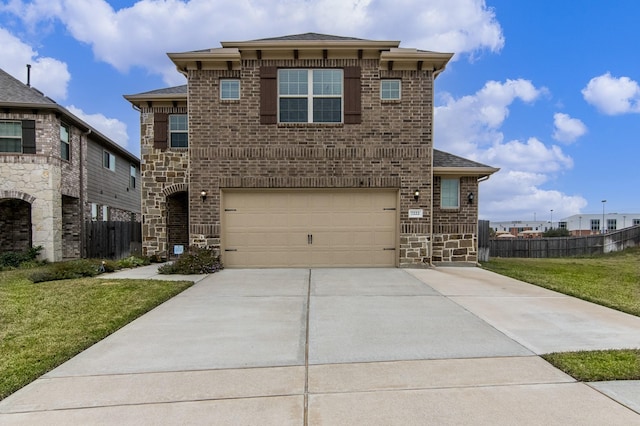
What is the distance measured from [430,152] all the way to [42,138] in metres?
12.5

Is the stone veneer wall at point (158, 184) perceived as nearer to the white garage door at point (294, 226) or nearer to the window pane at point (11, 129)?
the white garage door at point (294, 226)

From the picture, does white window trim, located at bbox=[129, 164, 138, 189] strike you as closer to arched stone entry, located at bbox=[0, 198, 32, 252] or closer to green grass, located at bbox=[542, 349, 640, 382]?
arched stone entry, located at bbox=[0, 198, 32, 252]

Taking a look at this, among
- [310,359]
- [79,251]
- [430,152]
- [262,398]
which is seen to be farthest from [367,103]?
[79,251]

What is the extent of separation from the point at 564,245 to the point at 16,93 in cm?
2428

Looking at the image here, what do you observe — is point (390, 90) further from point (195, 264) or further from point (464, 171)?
point (195, 264)

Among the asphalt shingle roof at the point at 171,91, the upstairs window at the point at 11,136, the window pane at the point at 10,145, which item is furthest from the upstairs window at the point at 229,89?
the window pane at the point at 10,145

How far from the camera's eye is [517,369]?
11.8 ft

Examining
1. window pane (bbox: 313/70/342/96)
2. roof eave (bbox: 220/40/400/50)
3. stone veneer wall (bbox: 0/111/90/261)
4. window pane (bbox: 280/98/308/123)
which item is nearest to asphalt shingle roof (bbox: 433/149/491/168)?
roof eave (bbox: 220/40/400/50)

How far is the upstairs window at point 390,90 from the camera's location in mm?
10617

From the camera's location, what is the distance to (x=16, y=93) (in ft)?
41.6

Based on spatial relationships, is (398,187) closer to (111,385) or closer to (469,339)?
(469,339)

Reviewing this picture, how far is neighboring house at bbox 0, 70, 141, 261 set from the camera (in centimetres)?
1232

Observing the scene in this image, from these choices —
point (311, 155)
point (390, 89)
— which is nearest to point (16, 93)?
point (311, 155)

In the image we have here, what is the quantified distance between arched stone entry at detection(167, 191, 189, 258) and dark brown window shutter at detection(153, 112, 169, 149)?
1.73 meters
